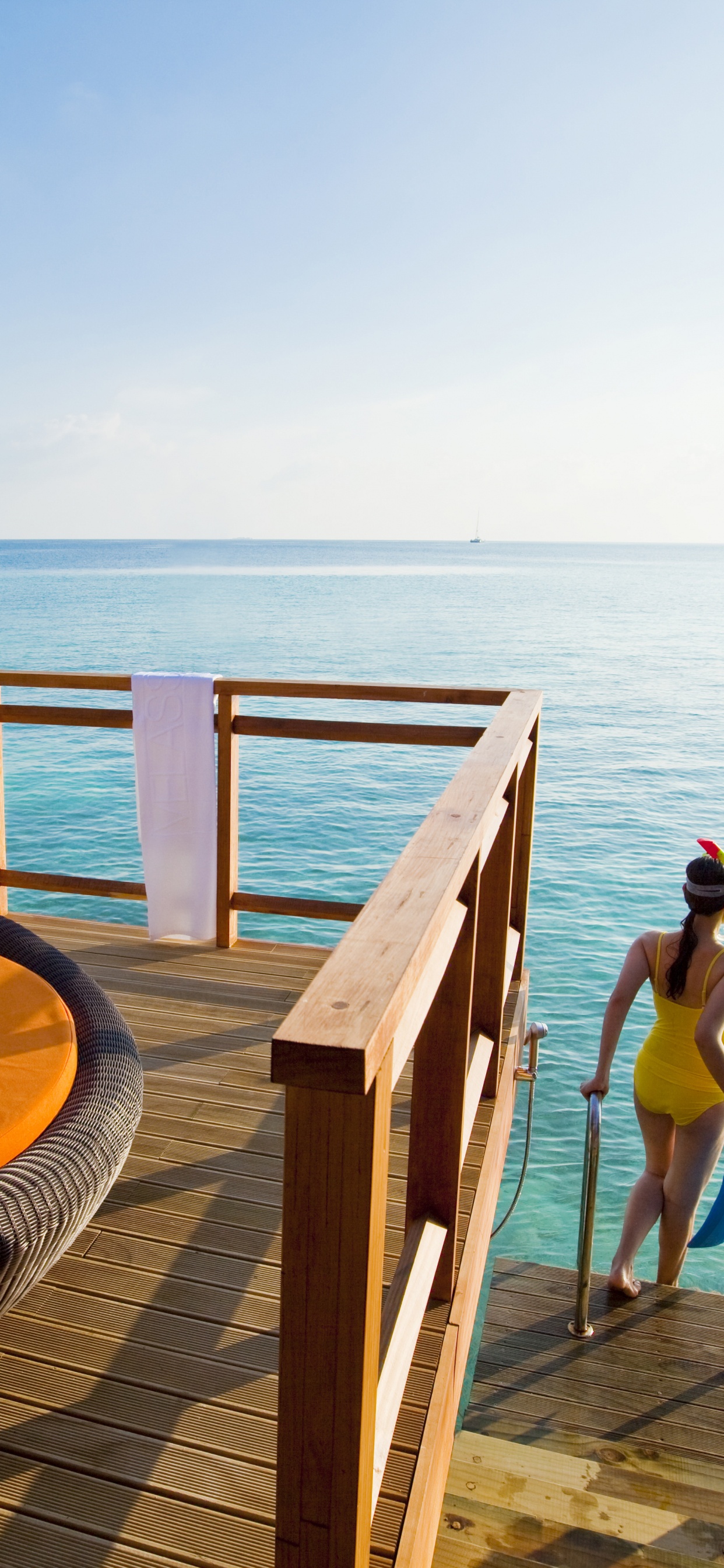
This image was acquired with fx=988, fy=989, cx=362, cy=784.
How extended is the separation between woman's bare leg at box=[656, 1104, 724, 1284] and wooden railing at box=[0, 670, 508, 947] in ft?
4.48

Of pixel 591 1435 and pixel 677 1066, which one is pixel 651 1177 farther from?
pixel 591 1435

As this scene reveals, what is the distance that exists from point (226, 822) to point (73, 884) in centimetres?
65

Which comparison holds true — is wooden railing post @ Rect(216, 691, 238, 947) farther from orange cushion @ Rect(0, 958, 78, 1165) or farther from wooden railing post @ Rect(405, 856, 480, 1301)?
wooden railing post @ Rect(405, 856, 480, 1301)

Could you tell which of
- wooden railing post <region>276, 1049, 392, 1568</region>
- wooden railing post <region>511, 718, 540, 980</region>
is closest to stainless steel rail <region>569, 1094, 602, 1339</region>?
wooden railing post <region>511, 718, 540, 980</region>

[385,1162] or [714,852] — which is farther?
[714,852]

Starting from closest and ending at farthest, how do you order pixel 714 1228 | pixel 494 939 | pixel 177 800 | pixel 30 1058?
1. pixel 30 1058
2. pixel 494 939
3. pixel 714 1228
4. pixel 177 800

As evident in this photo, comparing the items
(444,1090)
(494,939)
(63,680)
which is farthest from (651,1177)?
(63,680)

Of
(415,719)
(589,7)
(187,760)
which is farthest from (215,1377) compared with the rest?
(589,7)

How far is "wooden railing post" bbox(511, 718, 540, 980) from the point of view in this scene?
3.56 metres

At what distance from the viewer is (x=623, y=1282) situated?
3221 mm

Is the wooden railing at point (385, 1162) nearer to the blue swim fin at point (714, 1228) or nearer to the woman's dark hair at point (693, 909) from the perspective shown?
the woman's dark hair at point (693, 909)

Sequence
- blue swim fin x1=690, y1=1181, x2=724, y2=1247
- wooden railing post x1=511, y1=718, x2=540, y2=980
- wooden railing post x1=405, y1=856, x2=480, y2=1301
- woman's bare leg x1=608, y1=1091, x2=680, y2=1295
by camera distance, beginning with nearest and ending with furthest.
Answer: wooden railing post x1=405, y1=856, x2=480, y2=1301 → blue swim fin x1=690, y1=1181, x2=724, y2=1247 → woman's bare leg x1=608, y1=1091, x2=680, y2=1295 → wooden railing post x1=511, y1=718, x2=540, y2=980

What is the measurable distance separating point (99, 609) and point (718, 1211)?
42.5 m

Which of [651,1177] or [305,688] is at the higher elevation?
[305,688]
